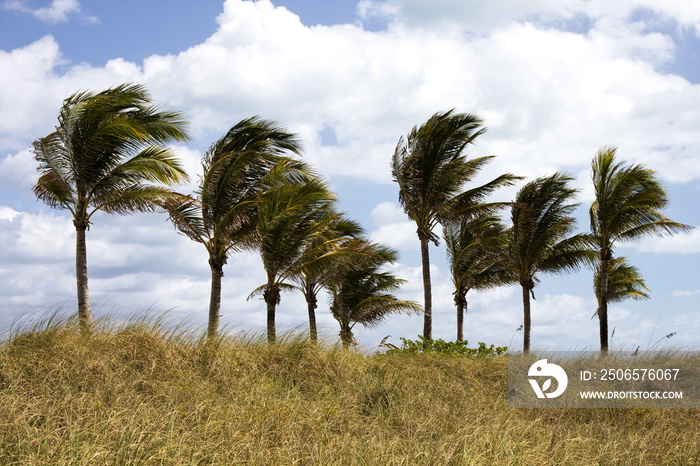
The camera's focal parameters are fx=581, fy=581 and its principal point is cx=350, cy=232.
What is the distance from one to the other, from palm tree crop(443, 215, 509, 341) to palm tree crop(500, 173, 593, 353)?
2026mm

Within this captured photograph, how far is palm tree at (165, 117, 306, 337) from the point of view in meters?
19.0

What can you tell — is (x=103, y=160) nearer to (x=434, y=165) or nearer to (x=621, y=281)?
(x=434, y=165)

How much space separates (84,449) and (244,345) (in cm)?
580

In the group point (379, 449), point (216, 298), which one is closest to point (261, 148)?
point (216, 298)

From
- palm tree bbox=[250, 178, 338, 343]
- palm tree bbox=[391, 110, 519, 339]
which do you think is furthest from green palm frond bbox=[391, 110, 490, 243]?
palm tree bbox=[250, 178, 338, 343]

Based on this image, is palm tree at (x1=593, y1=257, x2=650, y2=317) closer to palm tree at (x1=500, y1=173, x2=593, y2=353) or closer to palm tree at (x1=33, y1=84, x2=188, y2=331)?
palm tree at (x1=500, y1=173, x2=593, y2=353)

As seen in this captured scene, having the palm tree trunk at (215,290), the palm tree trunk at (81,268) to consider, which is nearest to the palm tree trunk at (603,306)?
the palm tree trunk at (215,290)

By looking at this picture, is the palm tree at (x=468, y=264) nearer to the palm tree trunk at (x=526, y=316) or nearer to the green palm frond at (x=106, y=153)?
the palm tree trunk at (x=526, y=316)

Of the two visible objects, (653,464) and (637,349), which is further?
(637,349)

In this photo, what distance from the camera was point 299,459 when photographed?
669 centimetres

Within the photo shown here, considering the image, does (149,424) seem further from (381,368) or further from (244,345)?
(381,368)

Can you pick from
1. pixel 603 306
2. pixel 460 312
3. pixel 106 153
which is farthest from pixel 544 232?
pixel 106 153

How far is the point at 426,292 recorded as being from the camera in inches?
890

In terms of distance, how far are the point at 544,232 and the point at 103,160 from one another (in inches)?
657
